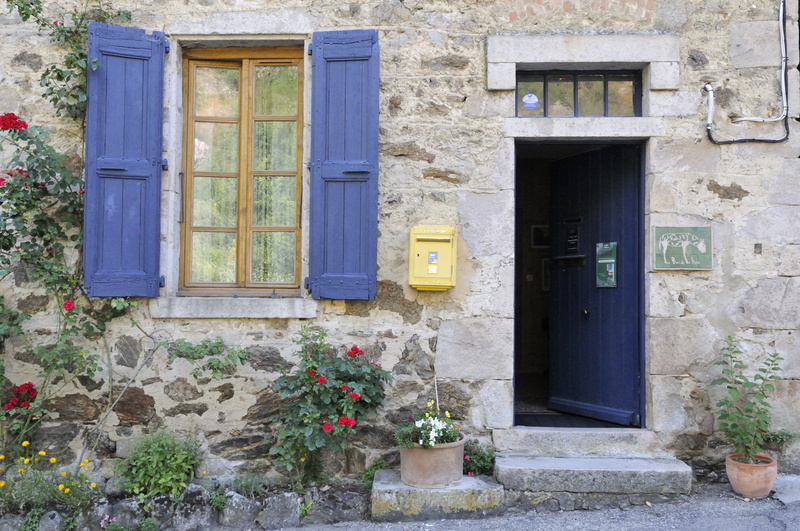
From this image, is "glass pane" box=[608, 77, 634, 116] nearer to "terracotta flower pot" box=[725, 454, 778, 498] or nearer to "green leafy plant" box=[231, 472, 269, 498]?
"terracotta flower pot" box=[725, 454, 778, 498]

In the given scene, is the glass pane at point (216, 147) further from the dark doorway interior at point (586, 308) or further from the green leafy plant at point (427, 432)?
the green leafy plant at point (427, 432)

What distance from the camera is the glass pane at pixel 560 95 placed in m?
4.31

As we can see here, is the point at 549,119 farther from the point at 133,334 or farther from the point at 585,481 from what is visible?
the point at 133,334

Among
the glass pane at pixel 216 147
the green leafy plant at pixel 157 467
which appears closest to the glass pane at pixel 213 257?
the glass pane at pixel 216 147

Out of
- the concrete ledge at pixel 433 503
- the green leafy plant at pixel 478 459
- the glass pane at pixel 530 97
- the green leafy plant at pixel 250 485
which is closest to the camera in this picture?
the concrete ledge at pixel 433 503

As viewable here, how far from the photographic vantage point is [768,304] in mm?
4043

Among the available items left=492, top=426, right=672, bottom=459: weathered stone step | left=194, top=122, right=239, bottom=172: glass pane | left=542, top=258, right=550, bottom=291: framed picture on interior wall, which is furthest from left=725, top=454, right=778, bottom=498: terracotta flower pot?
left=542, top=258, right=550, bottom=291: framed picture on interior wall

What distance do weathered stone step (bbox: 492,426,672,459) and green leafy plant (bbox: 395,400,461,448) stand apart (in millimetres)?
428

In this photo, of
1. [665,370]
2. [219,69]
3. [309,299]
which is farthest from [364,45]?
[665,370]

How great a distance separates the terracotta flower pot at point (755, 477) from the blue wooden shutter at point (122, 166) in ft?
12.2

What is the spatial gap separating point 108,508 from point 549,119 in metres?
3.57

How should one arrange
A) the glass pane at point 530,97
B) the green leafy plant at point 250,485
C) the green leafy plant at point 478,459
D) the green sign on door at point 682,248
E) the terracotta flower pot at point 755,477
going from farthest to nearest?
the glass pane at point 530,97 < the green sign on door at point 682,248 < the green leafy plant at point 478,459 < the green leafy plant at point 250,485 < the terracotta flower pot at point 755,477

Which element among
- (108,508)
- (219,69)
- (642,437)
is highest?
(219,69)

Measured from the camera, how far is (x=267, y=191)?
4.35 metres
